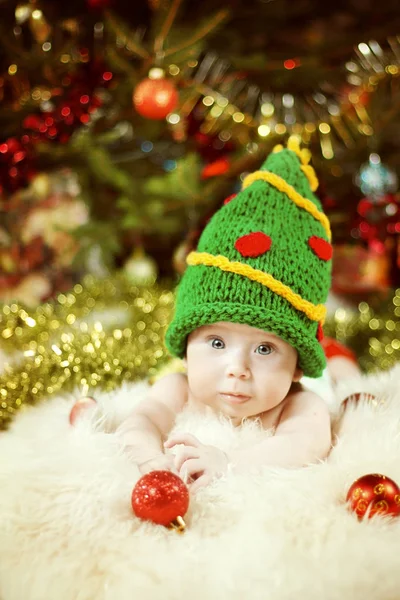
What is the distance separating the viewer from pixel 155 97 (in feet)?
4.56

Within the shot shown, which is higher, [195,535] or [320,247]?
[320,247]

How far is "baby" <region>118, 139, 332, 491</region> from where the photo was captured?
2.82 ft

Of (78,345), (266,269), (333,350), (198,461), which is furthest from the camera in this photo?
(333,350)

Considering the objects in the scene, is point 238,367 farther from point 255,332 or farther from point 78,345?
point 78,345

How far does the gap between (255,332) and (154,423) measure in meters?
0.23

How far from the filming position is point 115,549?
2.14 ft

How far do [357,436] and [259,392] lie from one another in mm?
162

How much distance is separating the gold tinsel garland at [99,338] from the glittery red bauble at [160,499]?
1.30 feet

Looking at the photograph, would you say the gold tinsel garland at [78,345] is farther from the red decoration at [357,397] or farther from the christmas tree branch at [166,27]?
the christmas tree branch at [166,27]

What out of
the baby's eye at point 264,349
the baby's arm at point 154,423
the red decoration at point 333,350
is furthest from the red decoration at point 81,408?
the red decoration at point 333,350

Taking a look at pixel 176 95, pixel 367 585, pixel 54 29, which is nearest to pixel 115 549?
pixel 367 585

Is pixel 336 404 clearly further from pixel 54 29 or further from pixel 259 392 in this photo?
pixel 54 29

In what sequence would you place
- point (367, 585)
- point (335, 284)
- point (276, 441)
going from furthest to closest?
point (335, 284), point (276, 441), point (367, 585)

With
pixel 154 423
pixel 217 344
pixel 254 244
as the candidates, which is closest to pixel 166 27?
pixel 254 244
